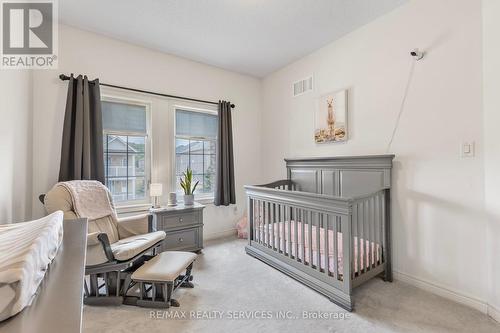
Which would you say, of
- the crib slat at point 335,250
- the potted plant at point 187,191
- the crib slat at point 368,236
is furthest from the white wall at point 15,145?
the crib slat at point 368,236

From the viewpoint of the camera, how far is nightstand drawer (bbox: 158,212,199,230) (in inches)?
110

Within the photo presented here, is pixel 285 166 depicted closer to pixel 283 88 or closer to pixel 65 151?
pixel 283 88

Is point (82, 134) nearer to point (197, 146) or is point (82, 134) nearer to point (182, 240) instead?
point (197, 146)

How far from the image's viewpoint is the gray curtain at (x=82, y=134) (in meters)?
2.46

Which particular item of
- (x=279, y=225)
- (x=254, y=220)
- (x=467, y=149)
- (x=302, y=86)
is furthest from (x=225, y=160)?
(x=467, y=149)

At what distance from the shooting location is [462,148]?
190 centimetres

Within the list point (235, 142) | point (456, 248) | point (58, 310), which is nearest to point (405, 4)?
point (456, 248)

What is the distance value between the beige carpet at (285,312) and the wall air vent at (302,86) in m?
2.49

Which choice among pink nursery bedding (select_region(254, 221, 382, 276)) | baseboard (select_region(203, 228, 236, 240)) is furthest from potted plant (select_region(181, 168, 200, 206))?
pink nursery bedding (select_region(254, 221, 382, 276))

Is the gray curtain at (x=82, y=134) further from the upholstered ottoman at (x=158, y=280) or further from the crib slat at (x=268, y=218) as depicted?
the crib slat at (x=268, y=218)

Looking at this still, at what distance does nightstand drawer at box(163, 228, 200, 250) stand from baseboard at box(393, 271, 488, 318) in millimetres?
2319

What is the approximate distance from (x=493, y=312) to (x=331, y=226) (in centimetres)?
125

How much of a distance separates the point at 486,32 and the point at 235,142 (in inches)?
119

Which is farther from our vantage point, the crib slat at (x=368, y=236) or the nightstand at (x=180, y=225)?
the nightstand at (x=180, y=225)
